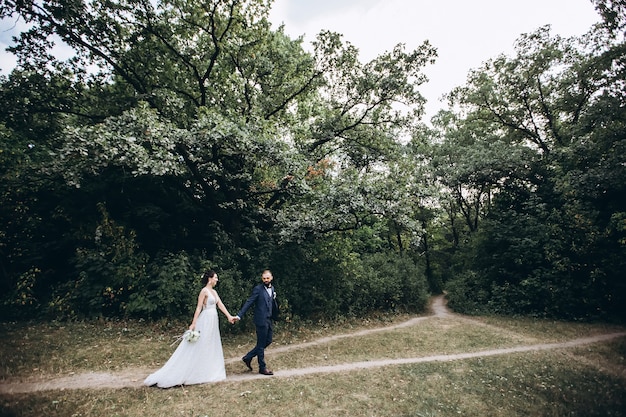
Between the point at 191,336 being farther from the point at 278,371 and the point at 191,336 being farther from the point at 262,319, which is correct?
the point at 278,371

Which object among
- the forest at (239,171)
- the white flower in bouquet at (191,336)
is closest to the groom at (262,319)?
the white flower in bouquet at (191,336)

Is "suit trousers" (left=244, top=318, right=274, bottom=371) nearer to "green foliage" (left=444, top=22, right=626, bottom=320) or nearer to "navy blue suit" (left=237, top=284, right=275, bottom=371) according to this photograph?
"navy blue suit" (left=237, top=284, right=275, bottom=371)

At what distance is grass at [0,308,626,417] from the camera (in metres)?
5.09

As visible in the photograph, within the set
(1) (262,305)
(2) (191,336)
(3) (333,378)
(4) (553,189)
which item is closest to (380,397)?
(3) (333,378)

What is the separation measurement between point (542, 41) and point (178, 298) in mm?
21833

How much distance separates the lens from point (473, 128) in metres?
20.6

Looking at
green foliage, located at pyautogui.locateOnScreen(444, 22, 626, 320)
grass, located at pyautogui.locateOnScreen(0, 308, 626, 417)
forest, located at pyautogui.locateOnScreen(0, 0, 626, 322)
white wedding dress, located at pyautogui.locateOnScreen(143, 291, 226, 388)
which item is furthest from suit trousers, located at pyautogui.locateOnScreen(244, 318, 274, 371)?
green foliage, located at pyautogui.locateOnScreen(444, 22, 626, 320)

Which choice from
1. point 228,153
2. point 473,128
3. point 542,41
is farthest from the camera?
point 473,128

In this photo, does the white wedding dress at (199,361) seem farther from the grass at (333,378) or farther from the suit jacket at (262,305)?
the suit jacket at (262,305)

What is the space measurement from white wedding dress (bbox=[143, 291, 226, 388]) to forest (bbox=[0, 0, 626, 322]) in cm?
423

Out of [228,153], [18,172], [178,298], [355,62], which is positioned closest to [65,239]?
[18,172]

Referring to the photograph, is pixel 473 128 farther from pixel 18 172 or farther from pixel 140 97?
pixel 18 172

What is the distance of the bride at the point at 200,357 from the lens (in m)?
5.70

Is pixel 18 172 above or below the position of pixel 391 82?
below
